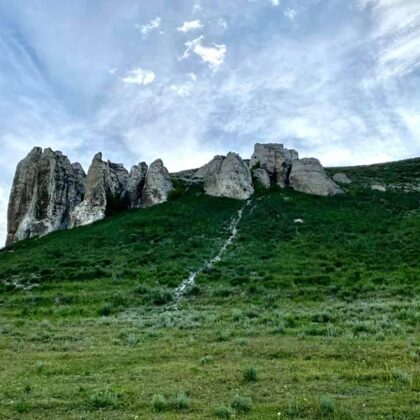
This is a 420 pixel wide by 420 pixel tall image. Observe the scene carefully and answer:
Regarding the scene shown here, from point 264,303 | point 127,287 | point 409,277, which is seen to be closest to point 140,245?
point 127,287

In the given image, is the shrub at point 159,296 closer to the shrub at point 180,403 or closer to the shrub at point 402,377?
the shrub at point 180,403

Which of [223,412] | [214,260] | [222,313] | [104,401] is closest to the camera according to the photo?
[223,412]

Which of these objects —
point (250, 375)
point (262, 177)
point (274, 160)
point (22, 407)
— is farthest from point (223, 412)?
point (274, 160)

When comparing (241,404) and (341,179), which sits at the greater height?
(341,179)

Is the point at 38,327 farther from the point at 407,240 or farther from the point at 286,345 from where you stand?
the point at 407,240

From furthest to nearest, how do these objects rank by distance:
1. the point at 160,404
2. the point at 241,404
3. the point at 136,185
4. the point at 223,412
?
the point at 136,185 → the point at 160,404 → the point at 241,404 → the point at 223,412

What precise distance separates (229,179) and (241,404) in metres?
52.7

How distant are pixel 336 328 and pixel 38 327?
13872 mm

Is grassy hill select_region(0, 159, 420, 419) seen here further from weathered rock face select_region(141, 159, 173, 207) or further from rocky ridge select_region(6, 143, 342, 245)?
rocky ridge select_region(6, 143, 342, 245)

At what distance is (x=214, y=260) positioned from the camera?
4134 centimetres

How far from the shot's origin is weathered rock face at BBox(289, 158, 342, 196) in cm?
6238

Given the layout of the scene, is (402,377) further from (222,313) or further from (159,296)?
(159,296)

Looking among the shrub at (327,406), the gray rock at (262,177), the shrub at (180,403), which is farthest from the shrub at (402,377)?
the gray rock at (262,177)

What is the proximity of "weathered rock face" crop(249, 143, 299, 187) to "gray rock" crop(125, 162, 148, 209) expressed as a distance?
49.8ft
